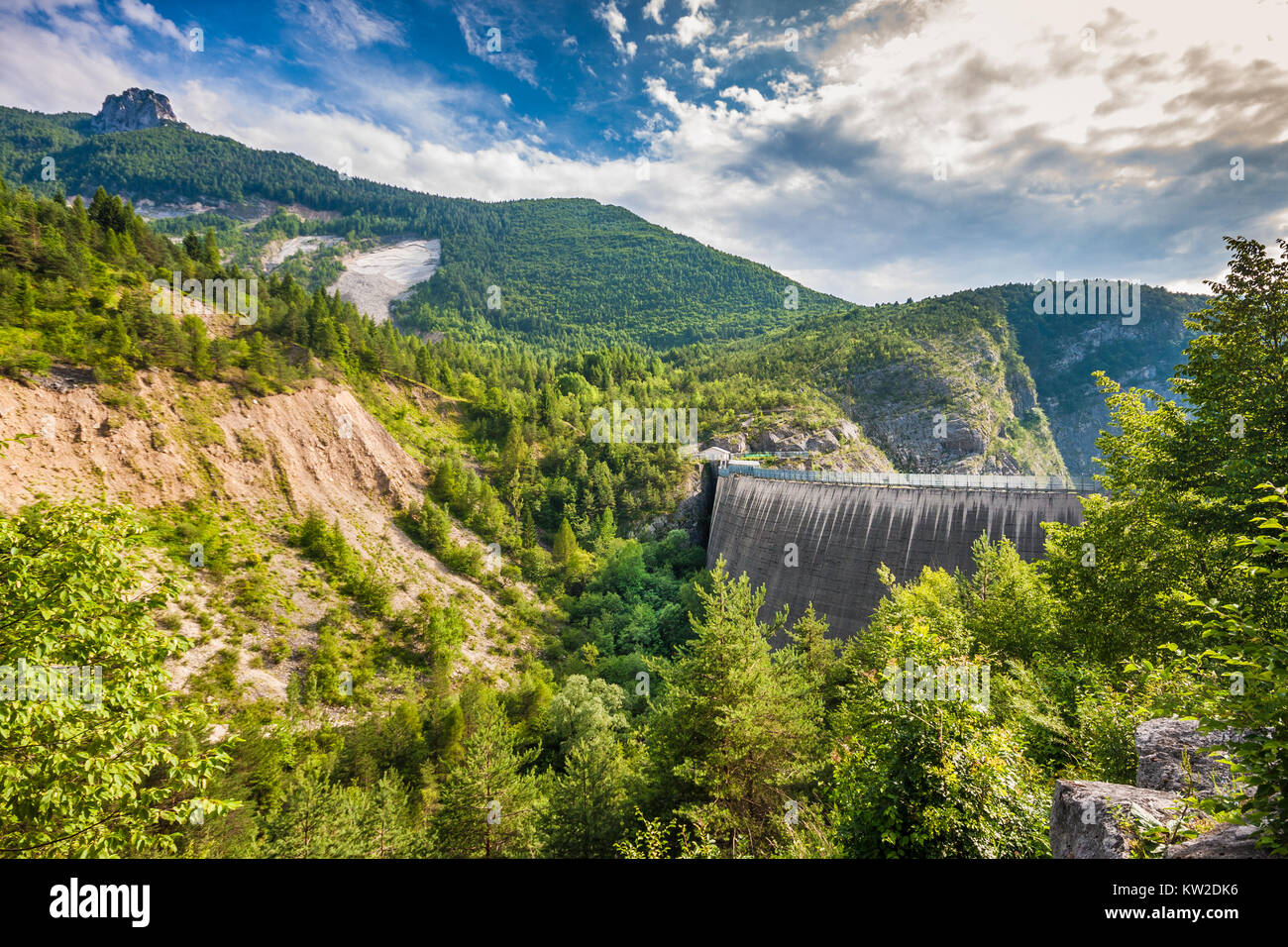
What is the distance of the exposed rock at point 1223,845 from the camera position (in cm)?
415

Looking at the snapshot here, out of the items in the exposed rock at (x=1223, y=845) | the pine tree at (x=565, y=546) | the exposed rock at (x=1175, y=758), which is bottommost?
the pine tree at (x=565, y=546)

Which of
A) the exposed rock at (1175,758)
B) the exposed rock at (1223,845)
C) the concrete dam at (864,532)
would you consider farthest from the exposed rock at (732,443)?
the exposed rock at (1223,845)

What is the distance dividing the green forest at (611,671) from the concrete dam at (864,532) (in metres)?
2.91

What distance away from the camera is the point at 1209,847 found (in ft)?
14.8

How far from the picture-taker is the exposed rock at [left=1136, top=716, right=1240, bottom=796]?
→ 6.59 meters

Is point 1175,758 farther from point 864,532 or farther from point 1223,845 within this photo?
point 864,532

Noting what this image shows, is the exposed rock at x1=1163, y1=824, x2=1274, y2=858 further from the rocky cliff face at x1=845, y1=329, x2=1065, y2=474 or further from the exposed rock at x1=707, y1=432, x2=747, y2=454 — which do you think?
the rocky cliff face at x1=845, y1=329, x2=1065, y2=474

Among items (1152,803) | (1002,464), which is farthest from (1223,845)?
(1002,464)

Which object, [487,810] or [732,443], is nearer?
[487,810]

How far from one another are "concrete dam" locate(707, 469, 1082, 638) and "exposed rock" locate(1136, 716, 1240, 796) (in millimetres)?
22300

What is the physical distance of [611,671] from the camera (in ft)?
142

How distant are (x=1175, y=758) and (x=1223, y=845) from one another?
359 cm

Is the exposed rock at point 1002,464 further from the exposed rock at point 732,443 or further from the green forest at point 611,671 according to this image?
the green forest at point 611,671

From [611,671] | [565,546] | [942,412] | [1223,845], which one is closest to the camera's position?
[1223,845]
